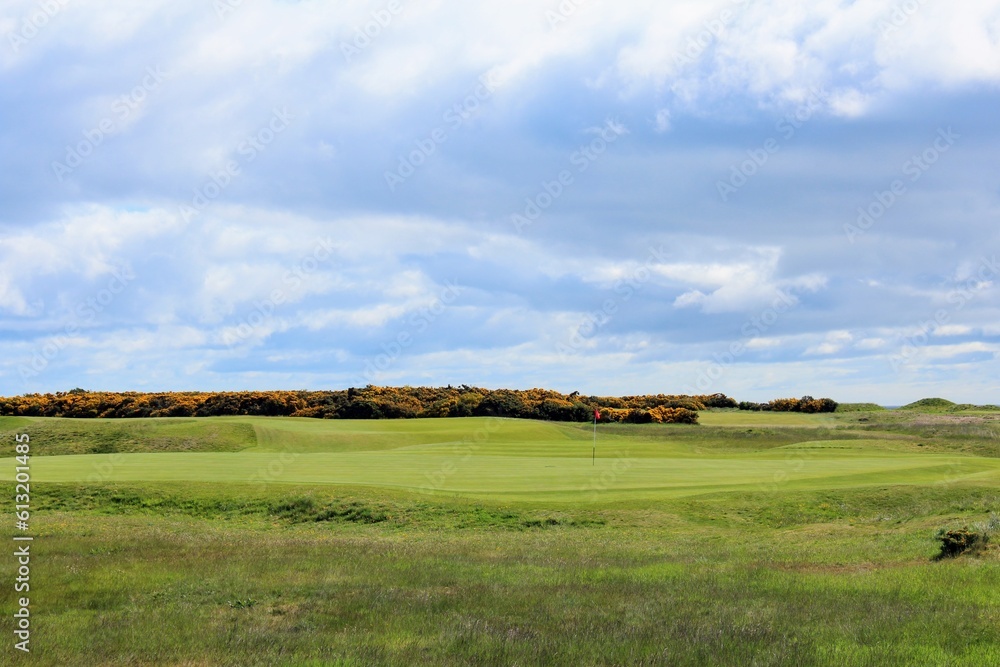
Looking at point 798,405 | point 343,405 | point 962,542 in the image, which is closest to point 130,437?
point 343,405

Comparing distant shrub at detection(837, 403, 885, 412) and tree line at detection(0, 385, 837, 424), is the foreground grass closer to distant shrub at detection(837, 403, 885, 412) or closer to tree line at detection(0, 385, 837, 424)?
tree line at detection(0, 385, 837, 424)

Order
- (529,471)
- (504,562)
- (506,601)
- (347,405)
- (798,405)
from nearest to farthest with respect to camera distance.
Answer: (506,601)
(504,562)
(529,471)
(347,405)
(798,405)

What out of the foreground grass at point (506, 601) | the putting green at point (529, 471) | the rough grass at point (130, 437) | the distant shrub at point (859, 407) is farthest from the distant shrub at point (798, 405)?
the foreground grass at point (506, 601)

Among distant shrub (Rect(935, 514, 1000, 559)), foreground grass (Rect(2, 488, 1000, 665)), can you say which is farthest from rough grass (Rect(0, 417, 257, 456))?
distant shrub (Rect(935, 514, 1000, 559))

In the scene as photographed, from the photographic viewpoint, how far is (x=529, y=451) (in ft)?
189

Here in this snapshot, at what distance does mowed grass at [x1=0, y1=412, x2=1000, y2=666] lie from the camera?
1041 centimetres

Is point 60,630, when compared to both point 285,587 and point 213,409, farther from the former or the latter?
point 213,409

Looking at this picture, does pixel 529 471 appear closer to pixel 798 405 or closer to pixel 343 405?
pixel 343 405

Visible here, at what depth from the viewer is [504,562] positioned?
17.7m

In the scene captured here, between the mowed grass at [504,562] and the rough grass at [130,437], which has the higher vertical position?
the rough grass at [130,437]

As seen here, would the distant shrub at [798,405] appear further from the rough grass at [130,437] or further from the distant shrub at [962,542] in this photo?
the distant shrub at [962,542]

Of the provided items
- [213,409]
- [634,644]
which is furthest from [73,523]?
[213,409]

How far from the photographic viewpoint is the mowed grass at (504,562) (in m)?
10.4

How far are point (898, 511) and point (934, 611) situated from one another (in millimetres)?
21439
